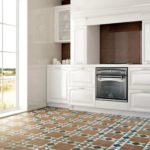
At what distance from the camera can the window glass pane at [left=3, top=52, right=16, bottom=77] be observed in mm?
5074

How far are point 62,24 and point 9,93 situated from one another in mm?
1933

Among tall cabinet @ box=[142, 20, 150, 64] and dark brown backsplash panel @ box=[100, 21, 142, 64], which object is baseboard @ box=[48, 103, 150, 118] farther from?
dark brown backsplash panel @ box=[100, 21, 142, 64]

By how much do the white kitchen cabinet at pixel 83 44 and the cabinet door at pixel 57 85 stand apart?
0.40 metres

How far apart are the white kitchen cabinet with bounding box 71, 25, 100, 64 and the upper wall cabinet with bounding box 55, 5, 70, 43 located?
416mm

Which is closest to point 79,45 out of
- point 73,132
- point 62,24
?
point 62,24

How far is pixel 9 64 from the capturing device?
5191 millimetres

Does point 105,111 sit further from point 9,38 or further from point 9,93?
point 9,38

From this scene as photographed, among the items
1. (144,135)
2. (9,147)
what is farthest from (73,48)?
(9,147)

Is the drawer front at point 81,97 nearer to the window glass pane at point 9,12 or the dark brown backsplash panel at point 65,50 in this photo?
the dark brown backsplash panel at point 65,50

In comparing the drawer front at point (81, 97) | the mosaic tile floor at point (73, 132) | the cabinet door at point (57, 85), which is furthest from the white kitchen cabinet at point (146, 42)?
the cabinet door at point (57, 85)

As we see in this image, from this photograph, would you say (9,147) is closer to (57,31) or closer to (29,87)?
(29,87)

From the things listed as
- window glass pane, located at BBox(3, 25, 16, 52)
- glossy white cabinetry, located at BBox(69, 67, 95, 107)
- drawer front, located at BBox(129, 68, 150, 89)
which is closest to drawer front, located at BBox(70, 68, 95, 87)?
glossy white cabinetry, located at BBox(69, 67, 95, 107)

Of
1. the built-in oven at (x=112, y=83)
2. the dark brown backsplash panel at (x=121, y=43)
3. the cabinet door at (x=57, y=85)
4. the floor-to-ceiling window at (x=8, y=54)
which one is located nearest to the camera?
the built-in oven at (x=112, y=83)

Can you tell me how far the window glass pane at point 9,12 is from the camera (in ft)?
16.7
